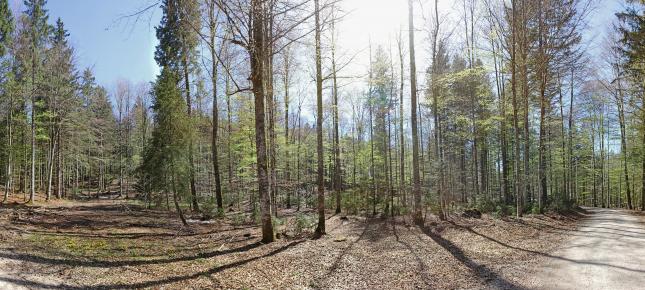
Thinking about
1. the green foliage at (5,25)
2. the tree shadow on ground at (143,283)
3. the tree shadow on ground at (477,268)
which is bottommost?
the tree shadow on ground at (477,268)

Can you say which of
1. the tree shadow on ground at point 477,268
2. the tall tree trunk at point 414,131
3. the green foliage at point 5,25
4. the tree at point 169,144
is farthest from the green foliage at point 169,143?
the green foliage at point 5,25

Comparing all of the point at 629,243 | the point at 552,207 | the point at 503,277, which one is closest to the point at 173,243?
the point at 503,277

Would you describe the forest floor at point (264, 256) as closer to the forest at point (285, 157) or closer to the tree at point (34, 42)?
the forest at point (285, 157)

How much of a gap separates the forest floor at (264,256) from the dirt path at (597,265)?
1.24 ft

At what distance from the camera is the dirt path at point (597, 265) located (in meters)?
6.00

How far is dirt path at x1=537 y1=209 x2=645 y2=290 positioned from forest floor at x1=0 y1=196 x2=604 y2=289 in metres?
0.38

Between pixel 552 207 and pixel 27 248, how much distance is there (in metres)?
22.9

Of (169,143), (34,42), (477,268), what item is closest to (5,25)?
(34,42)

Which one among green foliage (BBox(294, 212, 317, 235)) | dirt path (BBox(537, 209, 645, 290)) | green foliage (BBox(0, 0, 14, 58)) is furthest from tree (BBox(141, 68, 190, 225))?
green foliage (BBox(0, 0, 14, 58))

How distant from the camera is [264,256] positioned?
8555 mm

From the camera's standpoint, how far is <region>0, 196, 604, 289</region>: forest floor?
6316 mm

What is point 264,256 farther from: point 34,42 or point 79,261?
point 34,42

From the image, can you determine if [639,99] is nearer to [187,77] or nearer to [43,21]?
[187,77]

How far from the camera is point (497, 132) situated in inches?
1006
